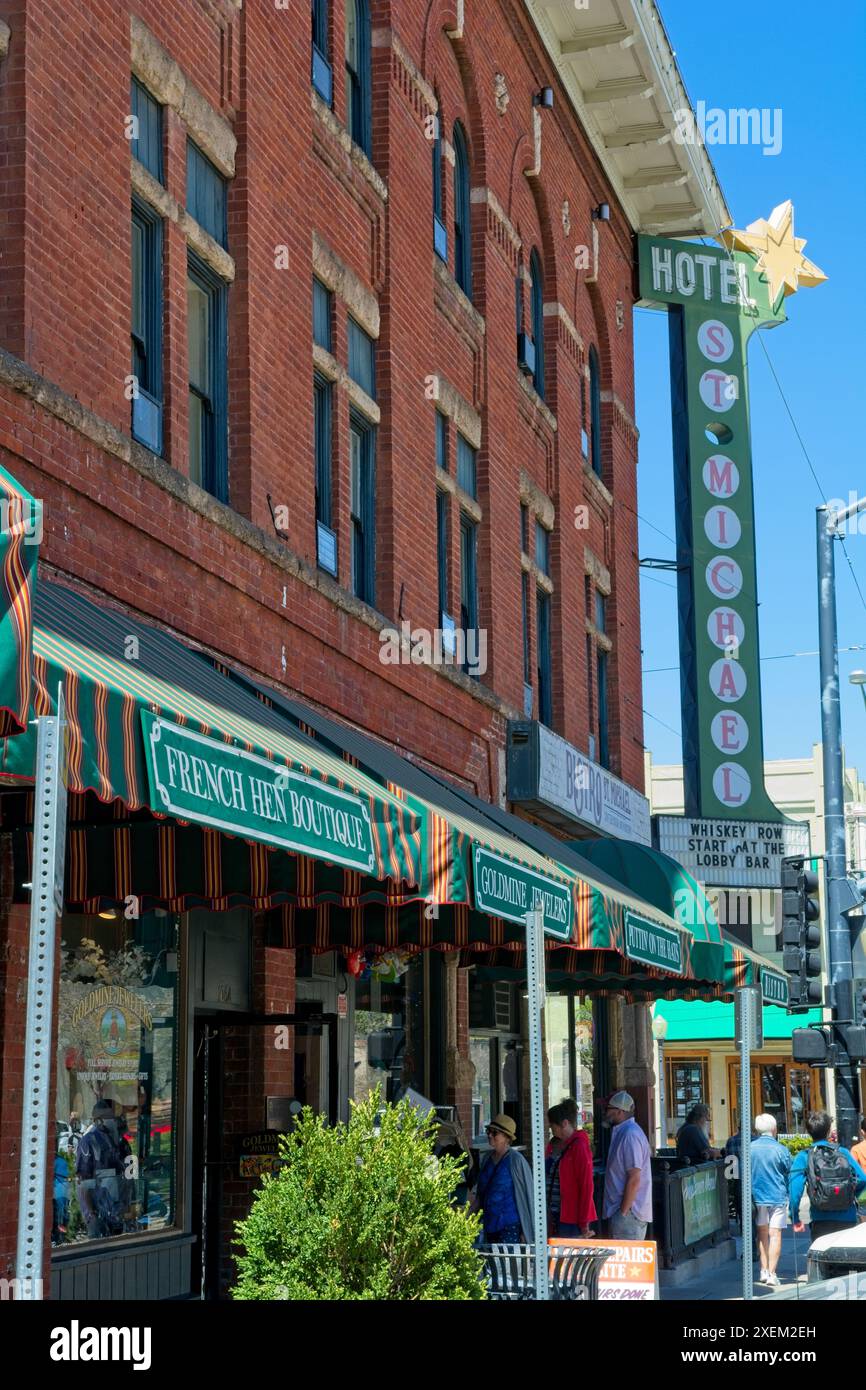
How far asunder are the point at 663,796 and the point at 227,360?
48.6 m

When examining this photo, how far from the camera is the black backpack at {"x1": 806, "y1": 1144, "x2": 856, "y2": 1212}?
13.9 metres

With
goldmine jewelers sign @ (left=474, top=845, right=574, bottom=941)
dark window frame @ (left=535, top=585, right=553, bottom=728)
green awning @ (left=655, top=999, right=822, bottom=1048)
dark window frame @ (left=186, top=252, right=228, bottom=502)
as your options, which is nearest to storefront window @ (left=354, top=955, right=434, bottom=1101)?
goldmine jewelers sign @ (left=474, top=845, right=574, bottom=941)

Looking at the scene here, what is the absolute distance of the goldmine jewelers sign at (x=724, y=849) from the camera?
27.9 metres

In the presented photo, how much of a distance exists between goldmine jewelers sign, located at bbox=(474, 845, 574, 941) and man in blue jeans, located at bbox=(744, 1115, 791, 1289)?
5.12 m

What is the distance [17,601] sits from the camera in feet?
20.4

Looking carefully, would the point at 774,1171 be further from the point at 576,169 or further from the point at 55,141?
the point at 576,169

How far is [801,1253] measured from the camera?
69.4ft

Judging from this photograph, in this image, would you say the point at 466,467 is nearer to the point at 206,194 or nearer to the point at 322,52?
the point at 322,52

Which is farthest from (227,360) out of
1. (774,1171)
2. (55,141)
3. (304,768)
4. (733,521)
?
(733,521)

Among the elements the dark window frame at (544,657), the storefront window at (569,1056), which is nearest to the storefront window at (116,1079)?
the storefront window at (569,1056)

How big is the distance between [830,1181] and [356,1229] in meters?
7.17

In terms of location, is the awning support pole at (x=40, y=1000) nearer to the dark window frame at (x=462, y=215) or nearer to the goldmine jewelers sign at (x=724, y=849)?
the dark window frame at (x=462, y=215)

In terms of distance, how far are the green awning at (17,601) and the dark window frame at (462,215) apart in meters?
15.1

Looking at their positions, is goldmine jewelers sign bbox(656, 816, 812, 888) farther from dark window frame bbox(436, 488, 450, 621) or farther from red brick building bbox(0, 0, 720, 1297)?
dark window frame bbox(436, 488, 450, 621)
